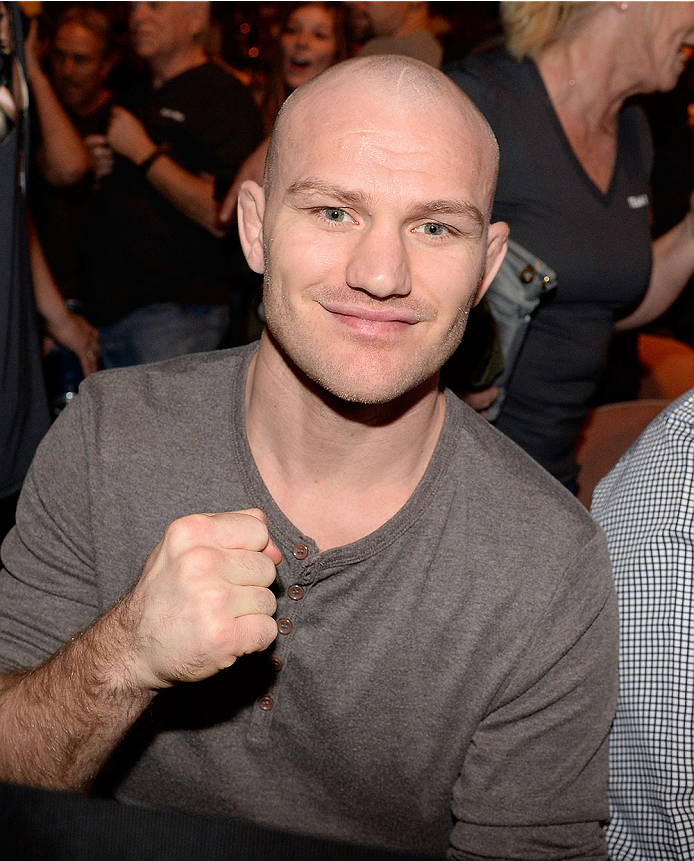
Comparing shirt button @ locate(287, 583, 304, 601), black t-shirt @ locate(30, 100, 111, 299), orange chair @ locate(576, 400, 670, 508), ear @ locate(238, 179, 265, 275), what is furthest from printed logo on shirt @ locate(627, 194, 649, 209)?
black t-shirt @ locate(30, 100, 111, 299)

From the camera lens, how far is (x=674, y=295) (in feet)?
7.04

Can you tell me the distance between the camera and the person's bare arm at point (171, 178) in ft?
8.54

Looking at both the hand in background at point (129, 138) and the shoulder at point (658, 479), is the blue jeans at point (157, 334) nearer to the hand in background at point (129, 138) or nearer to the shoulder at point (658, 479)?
the hand in background at point (129, 138)

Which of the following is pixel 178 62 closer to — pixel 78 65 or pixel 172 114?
pixel 172 114

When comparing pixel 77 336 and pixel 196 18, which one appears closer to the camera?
pixel 77 336

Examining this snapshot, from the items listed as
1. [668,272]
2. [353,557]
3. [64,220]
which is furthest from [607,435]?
[64,220]

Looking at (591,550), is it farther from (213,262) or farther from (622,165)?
(213,262)

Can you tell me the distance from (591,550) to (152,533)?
0.61 m

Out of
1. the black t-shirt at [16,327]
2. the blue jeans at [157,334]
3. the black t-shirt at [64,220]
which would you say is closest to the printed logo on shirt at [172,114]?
the black t-shirt at [64,220]

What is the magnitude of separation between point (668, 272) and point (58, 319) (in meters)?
1.57

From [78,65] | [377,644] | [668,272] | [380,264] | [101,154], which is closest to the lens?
[380,264]

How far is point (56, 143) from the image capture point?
2756 millimetres

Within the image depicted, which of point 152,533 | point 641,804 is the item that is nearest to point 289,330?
point 152,533

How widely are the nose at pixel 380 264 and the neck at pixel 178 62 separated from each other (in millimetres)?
1937
